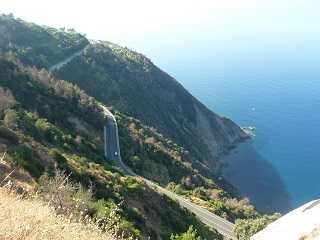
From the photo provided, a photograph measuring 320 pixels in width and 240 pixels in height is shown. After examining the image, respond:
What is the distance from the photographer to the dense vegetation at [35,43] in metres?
114

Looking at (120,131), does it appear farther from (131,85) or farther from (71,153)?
(131,85)

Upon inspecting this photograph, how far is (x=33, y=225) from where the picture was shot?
7.51 metres

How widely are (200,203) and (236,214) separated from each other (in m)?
6.37

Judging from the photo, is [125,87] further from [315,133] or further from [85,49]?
[315,133]

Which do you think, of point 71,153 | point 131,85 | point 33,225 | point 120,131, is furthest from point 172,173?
point 33,225

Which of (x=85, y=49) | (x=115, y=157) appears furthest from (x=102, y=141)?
(x=85, y=49)

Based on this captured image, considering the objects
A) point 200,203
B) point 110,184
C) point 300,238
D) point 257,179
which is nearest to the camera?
point 300,238

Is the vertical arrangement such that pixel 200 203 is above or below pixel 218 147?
below

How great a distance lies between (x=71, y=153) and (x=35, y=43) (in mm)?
89082

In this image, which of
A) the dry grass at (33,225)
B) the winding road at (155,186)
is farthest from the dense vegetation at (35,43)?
the dry grass at (33,225)

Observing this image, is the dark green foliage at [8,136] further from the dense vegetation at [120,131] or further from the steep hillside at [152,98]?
the steep hillside at [152,98]

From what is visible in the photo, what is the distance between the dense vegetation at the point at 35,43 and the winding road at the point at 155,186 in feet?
18.0

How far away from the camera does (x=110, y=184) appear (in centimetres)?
3519

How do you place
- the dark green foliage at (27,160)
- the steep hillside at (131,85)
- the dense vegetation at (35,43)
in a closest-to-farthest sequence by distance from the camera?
the dark green foliage at (27,160) → the dense vegetation at (35,43) → the steep hillside at (131,85)
